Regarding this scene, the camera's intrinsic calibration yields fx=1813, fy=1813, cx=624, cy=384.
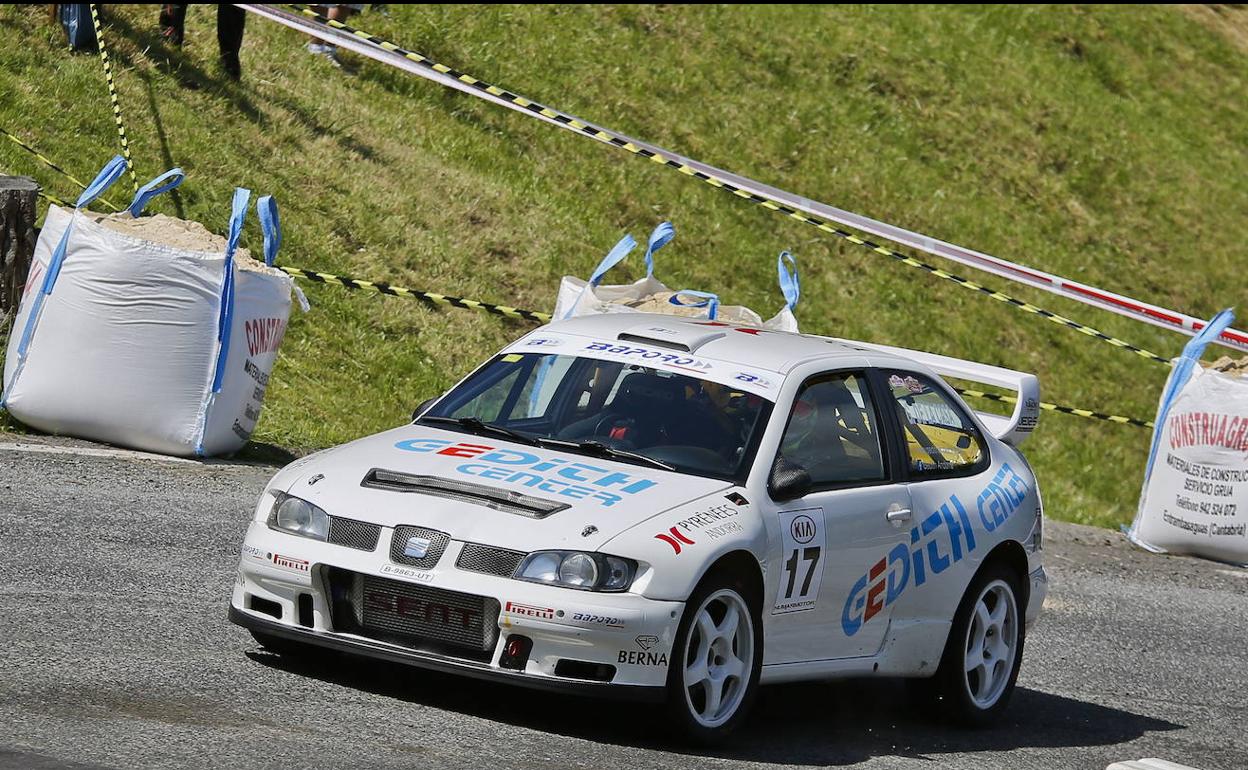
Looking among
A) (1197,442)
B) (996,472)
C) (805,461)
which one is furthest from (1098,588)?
(805,461)

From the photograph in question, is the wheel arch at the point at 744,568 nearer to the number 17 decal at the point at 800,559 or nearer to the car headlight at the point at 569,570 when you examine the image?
the number 17 decal at the point at 800,559

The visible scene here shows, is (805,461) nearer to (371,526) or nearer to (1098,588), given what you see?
(371,526)

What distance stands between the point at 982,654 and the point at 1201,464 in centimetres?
672

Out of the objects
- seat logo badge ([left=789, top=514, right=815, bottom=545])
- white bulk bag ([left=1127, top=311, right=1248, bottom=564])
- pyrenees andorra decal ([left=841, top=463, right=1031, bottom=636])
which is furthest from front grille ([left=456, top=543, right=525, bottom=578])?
white bulk bag ([left=1127, top=311, right=1248, bottom=564])

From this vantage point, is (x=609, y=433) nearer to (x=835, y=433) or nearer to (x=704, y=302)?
(x=835, y=433)

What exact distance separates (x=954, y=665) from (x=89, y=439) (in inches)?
215

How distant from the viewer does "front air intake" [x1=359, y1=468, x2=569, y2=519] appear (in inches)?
246

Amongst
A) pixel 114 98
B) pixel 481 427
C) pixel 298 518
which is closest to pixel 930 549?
pixel 481 427

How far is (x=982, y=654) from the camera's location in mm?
7941

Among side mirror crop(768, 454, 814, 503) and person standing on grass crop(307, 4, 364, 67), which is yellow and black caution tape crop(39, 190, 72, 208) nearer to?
person standing on grass crop(307, 4, 364, 67)

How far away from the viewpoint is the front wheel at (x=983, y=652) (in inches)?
305

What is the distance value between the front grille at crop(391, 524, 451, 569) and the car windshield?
3.02 feet

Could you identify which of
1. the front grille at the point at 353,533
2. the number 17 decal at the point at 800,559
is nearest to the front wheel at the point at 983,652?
the number 17 decal at the point at 800,559

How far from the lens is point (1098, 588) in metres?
12.2
